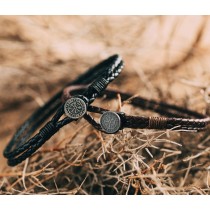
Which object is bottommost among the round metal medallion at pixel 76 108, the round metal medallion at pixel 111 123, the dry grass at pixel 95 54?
the round metal medallion at pixel 111 123

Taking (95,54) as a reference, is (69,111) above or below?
below

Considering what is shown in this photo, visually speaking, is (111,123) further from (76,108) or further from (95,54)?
(95,54)

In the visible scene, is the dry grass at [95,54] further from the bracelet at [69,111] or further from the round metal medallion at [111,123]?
the round metal medallion at [111,123]

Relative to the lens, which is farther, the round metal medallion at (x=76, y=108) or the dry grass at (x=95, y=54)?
the dry grass at (x=95, y=54)

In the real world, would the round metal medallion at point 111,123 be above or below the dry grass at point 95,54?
below

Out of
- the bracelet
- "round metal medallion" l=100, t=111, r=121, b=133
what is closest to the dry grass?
the bracelet

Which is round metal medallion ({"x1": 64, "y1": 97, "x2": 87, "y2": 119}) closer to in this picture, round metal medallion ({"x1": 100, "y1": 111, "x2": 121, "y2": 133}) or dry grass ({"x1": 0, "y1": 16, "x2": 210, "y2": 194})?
round metal medallion ({"x1": 100, "y1": 111, "x2": 121, "y2": 133})

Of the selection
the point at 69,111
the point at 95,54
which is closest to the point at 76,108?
the point at 69,111

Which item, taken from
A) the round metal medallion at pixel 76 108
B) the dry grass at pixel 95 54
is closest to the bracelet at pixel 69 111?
the round metal medallion at pixel 76 108
